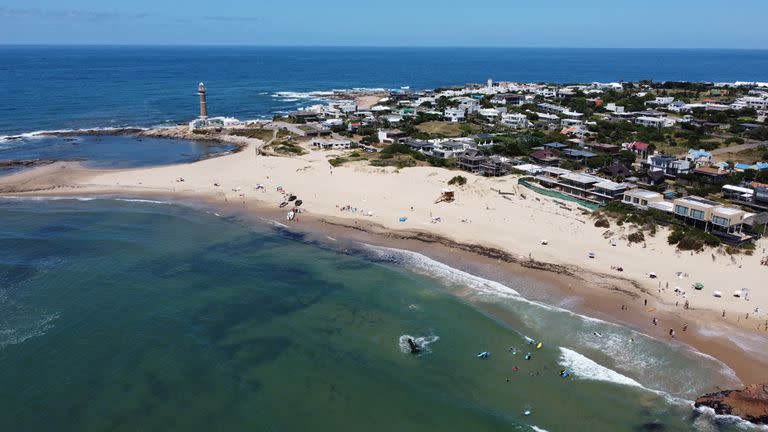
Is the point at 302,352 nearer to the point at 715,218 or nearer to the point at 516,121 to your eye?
the point at 715,218

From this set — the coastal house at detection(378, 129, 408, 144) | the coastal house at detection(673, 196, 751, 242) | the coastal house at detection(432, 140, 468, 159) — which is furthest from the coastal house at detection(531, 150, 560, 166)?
the coastal house at detection(673, 196, 751, 242)

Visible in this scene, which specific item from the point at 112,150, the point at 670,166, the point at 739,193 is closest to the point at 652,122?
the point at 670,166

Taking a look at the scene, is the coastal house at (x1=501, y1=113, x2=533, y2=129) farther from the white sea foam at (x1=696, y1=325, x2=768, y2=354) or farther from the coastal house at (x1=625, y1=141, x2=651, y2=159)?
the white sea foam at (x1=696, y1=325, x2=768, y2=354)

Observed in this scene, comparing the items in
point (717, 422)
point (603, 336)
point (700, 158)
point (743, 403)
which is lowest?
point (717, 422)

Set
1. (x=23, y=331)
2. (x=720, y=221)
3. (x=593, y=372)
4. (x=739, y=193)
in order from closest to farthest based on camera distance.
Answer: (x=593, y=372) → (x=23, y=331) → (x=720, y=221) → (x=739, y=193)

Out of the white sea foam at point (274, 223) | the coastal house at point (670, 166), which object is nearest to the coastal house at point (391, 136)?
the white sea foam at point (274, 223)

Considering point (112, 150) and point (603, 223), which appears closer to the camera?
point (603, 223)
